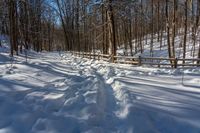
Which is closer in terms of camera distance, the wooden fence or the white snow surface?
the white snow surface

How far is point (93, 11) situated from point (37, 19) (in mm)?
32303

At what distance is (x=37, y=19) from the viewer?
5456 cm

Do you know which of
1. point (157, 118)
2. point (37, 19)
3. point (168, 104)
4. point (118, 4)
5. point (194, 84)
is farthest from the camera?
point (37, 19)

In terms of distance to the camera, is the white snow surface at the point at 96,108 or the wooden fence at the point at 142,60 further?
the wooden fence at the point at 142,60

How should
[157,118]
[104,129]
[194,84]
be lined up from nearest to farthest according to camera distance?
1. [104,129]
2. [157,118]
3. [194,84]

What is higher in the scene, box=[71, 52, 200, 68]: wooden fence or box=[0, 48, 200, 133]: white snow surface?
box=[71, 52, 200, 68]: wooden fence

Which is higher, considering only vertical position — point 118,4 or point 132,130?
point 118,4

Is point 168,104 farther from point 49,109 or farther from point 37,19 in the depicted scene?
point 37,19

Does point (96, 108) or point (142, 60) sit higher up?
point (142, 60)

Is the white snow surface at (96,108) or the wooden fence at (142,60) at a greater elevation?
the wooden fence at (142,60)

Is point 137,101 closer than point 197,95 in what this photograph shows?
Yes

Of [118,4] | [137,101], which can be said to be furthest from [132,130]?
[118,4]

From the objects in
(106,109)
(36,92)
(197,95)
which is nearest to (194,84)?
(197,95)

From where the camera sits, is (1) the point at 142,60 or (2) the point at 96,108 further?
(1) the point at 142,60
